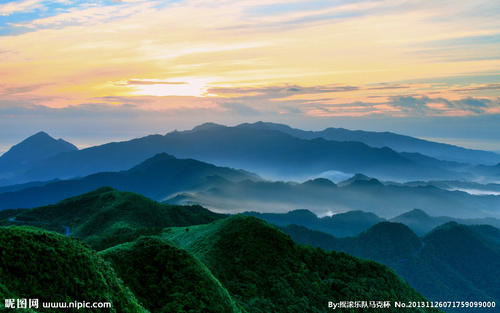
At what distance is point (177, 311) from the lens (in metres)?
34.4

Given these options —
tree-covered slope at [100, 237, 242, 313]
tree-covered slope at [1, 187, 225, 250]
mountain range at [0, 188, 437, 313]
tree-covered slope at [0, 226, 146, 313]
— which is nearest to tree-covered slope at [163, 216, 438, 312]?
mountain range at [0, 188, 437, 313]

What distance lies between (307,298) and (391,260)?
16327cm

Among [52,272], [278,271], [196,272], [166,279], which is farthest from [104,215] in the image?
[52,272]

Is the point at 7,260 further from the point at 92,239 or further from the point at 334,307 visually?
the point at 92,239

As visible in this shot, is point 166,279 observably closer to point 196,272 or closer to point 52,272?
point 196,272

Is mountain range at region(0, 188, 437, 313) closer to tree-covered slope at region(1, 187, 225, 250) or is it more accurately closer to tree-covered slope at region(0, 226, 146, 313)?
tree-covered slope at region(0, 226, 146, 313)

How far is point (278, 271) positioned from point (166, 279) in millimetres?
22289

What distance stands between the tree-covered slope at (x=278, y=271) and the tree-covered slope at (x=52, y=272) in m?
21.4

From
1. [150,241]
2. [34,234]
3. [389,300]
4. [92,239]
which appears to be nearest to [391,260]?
[389,300]

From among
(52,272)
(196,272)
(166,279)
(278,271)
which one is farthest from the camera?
(278,271)

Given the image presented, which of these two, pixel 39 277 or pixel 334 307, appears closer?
pixel 39 277

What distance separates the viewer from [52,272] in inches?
1032

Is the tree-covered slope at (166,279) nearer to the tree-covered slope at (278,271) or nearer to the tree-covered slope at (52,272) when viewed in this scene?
the tree-covered slope at (52,272)

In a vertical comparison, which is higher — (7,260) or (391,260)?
(7,260)
